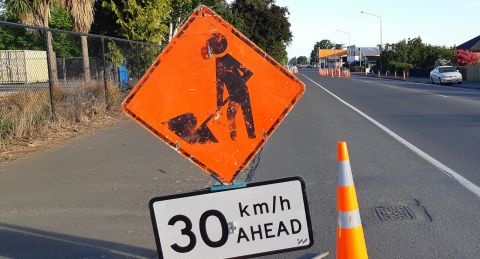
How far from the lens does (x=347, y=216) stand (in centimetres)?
366

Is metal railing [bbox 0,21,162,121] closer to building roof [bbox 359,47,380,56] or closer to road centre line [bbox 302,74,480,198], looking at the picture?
road centre line [bbox 302,74,480,198]

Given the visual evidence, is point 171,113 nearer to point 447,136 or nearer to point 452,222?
point 452,222

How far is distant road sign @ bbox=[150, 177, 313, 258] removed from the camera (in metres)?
3.24

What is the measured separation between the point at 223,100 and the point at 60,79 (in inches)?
457

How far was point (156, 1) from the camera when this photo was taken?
71.6 ft

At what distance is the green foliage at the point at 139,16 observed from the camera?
2172 cm

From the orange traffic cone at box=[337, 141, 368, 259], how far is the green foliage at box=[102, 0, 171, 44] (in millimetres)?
18945

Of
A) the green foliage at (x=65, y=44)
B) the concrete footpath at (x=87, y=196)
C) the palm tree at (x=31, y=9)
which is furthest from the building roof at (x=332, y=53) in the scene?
the concrete footpath at (x=87, y=196)

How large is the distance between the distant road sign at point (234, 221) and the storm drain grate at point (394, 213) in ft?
8.51

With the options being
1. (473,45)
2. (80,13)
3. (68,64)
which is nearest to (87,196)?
(68,64)

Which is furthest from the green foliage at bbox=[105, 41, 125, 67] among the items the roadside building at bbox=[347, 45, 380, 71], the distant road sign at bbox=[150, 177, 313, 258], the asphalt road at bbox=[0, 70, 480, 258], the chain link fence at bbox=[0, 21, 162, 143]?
the roadside building at bbox=[347, 45, 380, 71]

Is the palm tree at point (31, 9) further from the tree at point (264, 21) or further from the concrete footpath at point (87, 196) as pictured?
the tree at point (264, 21)

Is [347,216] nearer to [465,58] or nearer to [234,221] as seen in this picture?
[234,221]

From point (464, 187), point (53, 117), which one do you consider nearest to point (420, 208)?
point (464, 187)
